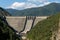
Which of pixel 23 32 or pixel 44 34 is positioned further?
pixel 23 32

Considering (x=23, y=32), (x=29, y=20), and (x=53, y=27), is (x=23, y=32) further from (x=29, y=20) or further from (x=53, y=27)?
(x=53, y=27)

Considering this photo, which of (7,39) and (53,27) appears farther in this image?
(7,39)

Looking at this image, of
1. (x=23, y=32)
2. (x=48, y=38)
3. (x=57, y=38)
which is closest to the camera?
(x=57, y=38)

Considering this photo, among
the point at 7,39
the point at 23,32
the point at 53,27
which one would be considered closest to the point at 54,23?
the point at 53,27

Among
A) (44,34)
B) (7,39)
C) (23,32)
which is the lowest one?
(23,32)

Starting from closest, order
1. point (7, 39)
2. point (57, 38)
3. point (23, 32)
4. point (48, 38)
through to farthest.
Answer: point (57, 38)
point (48, 38)
point (7, 39)
point (23, 32)

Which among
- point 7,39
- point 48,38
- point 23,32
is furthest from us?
point 23,32

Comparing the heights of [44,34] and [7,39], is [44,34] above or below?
above

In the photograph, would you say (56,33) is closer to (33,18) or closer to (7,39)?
(7,39)

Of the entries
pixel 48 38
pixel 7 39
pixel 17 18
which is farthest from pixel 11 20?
pixel 48 38
